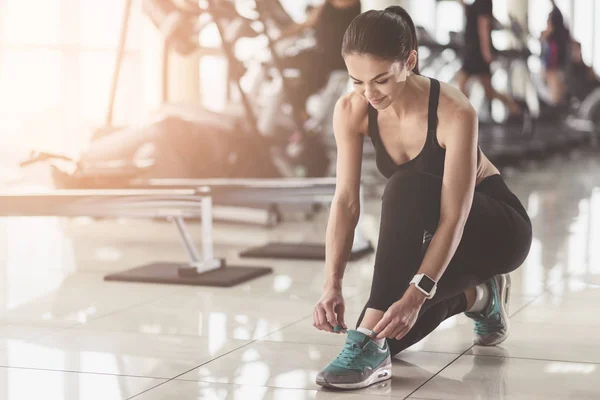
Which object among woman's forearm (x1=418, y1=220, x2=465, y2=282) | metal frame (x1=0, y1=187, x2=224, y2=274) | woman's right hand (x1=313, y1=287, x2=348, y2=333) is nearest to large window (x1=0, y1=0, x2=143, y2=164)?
metal frame (x1=0, y1=187, x2=224, y2=274)

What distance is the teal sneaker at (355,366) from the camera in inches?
69.8

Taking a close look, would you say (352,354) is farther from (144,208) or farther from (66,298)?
(144,208)

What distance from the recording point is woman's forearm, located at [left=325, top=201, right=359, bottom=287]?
6.11 feet

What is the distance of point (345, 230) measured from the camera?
6.19 ft

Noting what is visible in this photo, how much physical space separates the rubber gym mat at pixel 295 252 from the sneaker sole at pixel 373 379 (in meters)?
1.81

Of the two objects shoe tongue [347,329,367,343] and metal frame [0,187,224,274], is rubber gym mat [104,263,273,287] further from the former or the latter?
shoe tongue [347,329,367,343]

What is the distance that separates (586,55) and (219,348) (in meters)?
14.5

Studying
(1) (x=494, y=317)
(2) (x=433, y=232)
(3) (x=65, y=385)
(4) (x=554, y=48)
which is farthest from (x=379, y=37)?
(4) (x=554, y=48)

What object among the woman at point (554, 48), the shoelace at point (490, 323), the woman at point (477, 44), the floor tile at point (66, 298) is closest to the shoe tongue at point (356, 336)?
the shoelace at point (490, 323)

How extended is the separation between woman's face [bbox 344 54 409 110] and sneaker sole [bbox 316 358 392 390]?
51 cm

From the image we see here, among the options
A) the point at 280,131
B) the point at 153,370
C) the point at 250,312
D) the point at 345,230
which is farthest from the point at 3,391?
the point at 280,131

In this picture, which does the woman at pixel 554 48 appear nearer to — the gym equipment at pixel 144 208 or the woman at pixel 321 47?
the woman at pixel 321 47

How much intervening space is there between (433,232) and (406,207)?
10 cm

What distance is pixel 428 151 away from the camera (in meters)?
1.88
